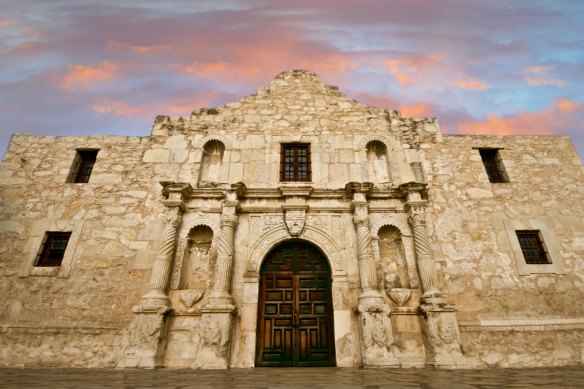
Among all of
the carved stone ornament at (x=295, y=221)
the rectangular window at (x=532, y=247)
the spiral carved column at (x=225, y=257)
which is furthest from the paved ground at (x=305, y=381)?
the rectangular window at (x=532, y=247)

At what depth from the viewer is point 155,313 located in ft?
20.9

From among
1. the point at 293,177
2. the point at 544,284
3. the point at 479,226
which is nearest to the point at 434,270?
the point at 479,226

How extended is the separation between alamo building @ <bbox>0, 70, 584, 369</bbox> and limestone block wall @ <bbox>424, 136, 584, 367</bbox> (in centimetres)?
4

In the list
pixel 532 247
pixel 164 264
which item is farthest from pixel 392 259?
pixel 164 264

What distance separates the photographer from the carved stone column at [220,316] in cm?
596

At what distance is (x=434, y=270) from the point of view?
700 centimetres

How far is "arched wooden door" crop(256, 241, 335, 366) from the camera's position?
6.55 m

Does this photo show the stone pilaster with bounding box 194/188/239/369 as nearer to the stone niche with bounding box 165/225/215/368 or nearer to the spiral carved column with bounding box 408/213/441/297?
the stone niche with bounding box 165/225/215/368

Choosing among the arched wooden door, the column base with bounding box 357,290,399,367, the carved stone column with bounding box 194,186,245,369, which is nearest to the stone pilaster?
the carved stone column with bounding box 194,186,245,369

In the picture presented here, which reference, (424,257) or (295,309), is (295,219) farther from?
(424,257)

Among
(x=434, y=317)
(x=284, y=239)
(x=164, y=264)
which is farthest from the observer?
(x=284, y=239)

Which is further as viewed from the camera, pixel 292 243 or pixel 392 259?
pixel 292 243

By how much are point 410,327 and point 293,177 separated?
15.7 feet

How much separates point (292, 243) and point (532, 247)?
635cm
